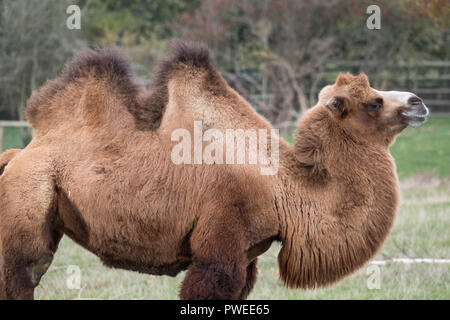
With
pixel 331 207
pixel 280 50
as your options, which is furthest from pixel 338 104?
pixel 280 50

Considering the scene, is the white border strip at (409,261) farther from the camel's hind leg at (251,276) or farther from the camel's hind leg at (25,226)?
the camel's hind leg at (25,226)

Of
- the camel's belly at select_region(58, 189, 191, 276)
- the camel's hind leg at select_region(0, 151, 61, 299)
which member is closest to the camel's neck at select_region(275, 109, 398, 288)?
the camel's belly at select_region(58, 189, 191, 276)

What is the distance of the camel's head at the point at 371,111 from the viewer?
523cm

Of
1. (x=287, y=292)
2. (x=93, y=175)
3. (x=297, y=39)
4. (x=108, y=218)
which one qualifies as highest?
(x=297, y=39)

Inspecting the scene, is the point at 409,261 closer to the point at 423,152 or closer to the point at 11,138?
the point at 423,152

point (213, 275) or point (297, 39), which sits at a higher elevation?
point (297, 39)

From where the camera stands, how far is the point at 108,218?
5.03 m

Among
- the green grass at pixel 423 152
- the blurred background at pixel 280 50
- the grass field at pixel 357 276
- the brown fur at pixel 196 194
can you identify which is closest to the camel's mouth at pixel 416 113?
the brown fur at pixel 196 194

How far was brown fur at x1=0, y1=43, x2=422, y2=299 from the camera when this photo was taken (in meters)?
4.90

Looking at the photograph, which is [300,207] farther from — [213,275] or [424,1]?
[424,1]

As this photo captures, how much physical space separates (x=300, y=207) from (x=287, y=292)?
3520mm

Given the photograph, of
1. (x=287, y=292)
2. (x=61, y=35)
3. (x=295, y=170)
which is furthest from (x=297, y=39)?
(x=295, y=170)

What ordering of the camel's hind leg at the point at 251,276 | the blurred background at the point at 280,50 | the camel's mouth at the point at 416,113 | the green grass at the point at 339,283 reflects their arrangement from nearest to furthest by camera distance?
1. the camel's mouth at the point at 416,113
2. the camel's hind leg at the point at 251,276
3. the green grass at the point at 339,283
4. the blurred background at the point at 280,50

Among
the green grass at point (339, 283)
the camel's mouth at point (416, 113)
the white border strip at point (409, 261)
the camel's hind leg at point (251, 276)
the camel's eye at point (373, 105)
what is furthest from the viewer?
the white border strip at point (409, 261)
